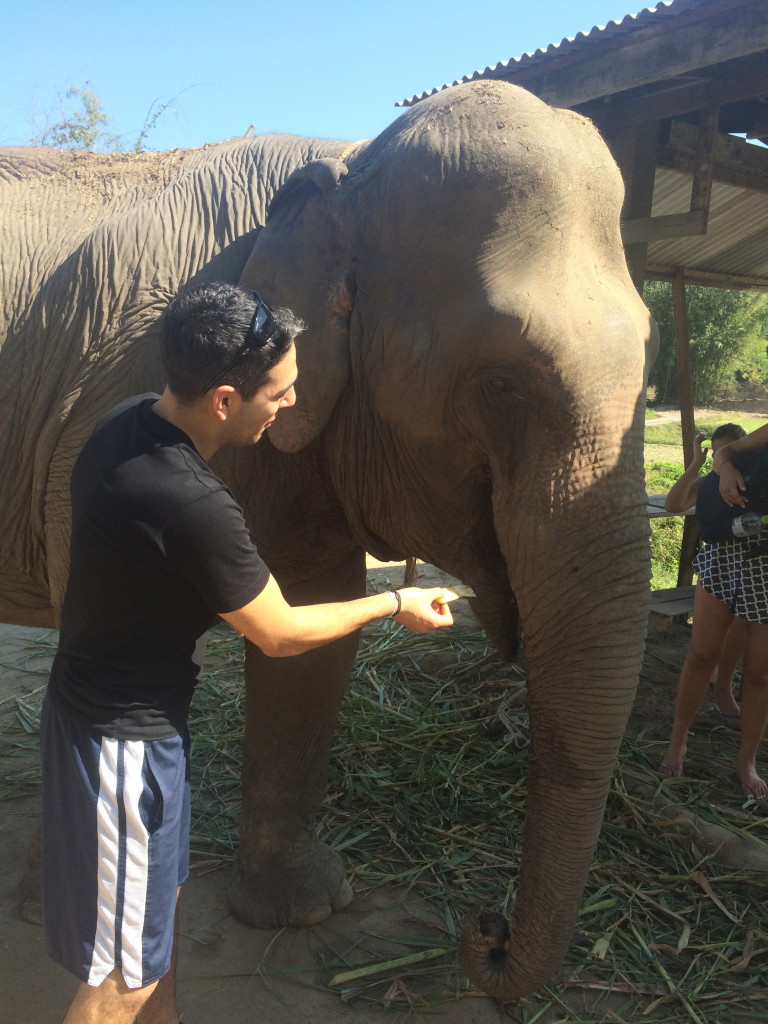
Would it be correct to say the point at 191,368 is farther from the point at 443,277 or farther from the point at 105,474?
the point at 443,277

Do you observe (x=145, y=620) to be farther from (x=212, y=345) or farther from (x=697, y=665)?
(x=697, y=665)

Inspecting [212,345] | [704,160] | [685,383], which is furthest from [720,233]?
[212,345]

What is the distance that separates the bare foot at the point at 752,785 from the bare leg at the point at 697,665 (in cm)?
30

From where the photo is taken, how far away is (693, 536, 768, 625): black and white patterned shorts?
406cm

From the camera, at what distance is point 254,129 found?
3.12 m

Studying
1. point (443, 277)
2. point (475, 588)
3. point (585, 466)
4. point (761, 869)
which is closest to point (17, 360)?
point (443, 277)

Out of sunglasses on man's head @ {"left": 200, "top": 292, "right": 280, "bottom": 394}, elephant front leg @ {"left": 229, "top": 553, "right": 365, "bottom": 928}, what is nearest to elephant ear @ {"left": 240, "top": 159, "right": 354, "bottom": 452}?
sunglasses on man's head @ {"left": 200, "top": 292, "right": 280, "bottom": 394}

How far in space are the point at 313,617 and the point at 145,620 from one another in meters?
0.36

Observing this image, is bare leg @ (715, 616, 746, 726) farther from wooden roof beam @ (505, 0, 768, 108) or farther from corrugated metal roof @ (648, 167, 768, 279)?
corrugated metal roof @ (648, 167, 768, 279)

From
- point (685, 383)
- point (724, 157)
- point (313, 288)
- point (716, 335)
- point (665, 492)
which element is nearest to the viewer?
point (313, 288)

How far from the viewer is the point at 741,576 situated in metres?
4.12

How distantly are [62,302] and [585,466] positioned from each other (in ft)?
5.87

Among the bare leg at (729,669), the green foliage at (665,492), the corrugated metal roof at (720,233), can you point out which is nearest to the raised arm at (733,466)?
the green foliage at (665,492)

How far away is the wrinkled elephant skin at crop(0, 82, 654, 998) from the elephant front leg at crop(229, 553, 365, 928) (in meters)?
0.44
